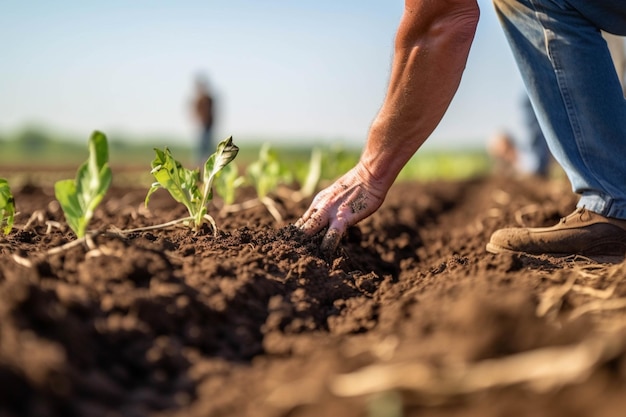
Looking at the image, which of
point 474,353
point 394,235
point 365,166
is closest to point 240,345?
point 474,353

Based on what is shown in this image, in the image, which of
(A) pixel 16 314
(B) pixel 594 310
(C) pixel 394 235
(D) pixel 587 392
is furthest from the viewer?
(C) pixel 394 235

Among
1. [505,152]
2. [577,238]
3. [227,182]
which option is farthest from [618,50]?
[505,152]

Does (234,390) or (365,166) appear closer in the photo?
Result: (234,390)

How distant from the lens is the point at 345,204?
2408 mm

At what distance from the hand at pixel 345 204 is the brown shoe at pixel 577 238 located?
22.9 inches

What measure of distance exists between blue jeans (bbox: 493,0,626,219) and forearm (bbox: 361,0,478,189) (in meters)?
0.43

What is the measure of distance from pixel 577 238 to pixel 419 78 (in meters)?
0.84

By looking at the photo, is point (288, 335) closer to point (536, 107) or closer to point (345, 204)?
point (345, 204)

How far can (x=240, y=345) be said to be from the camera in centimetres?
150

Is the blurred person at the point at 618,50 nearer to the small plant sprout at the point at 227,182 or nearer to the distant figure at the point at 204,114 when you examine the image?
the small plant sprout at the point at 227,182

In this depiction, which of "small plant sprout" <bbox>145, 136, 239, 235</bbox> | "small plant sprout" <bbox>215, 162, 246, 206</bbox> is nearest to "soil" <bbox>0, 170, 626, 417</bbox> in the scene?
"small plant sprout" <bbox>145, 136, 239, 235</bbox>

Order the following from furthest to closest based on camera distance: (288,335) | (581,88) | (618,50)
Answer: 1. (618,50)
2. (581,88)
3. (288,335)

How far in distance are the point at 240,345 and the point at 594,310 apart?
0.75 meters

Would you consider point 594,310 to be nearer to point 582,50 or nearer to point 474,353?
point 474,353
